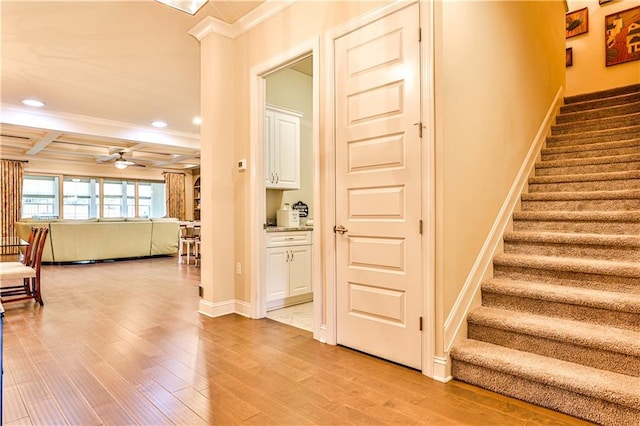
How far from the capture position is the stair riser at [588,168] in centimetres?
322

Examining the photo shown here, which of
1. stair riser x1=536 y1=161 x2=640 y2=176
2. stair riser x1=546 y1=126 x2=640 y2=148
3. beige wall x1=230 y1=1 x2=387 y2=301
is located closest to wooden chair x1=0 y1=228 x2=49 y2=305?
beige wall x1=230 y1=1 x2=387 y2=301

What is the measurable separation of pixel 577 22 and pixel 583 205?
5017 millimetres

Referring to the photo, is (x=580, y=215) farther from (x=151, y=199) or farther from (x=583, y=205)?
(x=151, y=199)

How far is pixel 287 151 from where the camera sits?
428 cm

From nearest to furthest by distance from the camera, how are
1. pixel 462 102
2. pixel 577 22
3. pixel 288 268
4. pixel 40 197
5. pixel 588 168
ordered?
pixel 462 102
pixel 588 168
pixel 288 268
pixel 577 22
pixel 40 197

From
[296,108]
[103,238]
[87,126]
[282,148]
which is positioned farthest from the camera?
[103,238]

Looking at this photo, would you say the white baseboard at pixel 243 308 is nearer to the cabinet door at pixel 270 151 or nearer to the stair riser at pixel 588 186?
the cabinet door at pixel 270 151

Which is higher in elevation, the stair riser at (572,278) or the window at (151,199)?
the window at (151,199)

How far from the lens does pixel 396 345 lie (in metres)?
2.40

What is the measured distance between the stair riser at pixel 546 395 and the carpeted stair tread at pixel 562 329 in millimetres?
320

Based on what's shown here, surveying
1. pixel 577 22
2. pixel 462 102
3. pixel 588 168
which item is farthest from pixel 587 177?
pixel 577 22

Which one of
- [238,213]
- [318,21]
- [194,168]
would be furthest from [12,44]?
[194,168]

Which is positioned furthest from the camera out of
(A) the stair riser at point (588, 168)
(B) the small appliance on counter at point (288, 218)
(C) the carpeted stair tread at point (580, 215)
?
(B) the small appliance on counter at point (288, 218)

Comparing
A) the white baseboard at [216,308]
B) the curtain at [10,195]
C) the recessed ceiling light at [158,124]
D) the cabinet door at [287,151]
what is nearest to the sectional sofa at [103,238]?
the recessed ceiling light at [158,124]
